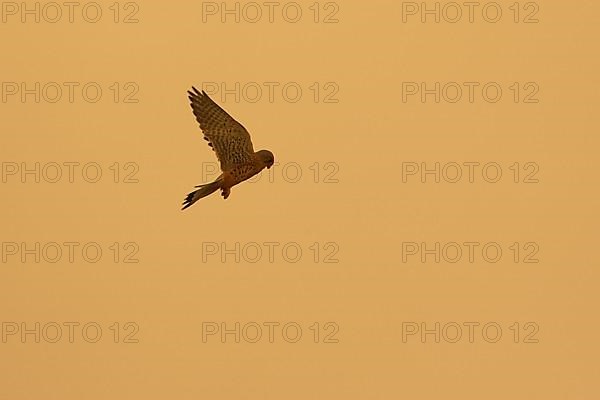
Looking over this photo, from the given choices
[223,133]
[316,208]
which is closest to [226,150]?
[223,133]

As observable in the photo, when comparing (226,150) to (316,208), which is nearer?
(226,150)

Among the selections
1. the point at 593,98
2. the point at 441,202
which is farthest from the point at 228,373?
the point at 593,98

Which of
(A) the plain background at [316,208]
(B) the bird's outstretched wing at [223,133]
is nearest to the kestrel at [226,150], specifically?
(B) the bird's outstretched wing at [223,133]

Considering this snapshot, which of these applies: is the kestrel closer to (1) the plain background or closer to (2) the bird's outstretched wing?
(2) the bird's outstretched wing

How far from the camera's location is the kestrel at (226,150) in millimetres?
1529

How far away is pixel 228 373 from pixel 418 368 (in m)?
0.45

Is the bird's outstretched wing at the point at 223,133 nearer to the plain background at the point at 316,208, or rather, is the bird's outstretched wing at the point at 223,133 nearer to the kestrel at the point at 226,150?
the kestrel at the point at 226,150

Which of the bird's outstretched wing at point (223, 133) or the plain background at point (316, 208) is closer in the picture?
the bird's outstretched wing at point (223, 133)

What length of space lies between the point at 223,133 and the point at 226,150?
0.03 metres

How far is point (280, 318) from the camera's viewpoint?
2309 mm

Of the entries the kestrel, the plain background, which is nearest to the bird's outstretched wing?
the kestrel

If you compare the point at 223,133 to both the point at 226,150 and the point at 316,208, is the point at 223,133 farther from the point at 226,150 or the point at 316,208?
the point at 316,208

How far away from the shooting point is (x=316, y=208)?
2.34 metres

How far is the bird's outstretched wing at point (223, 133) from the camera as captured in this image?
60.7 inches
